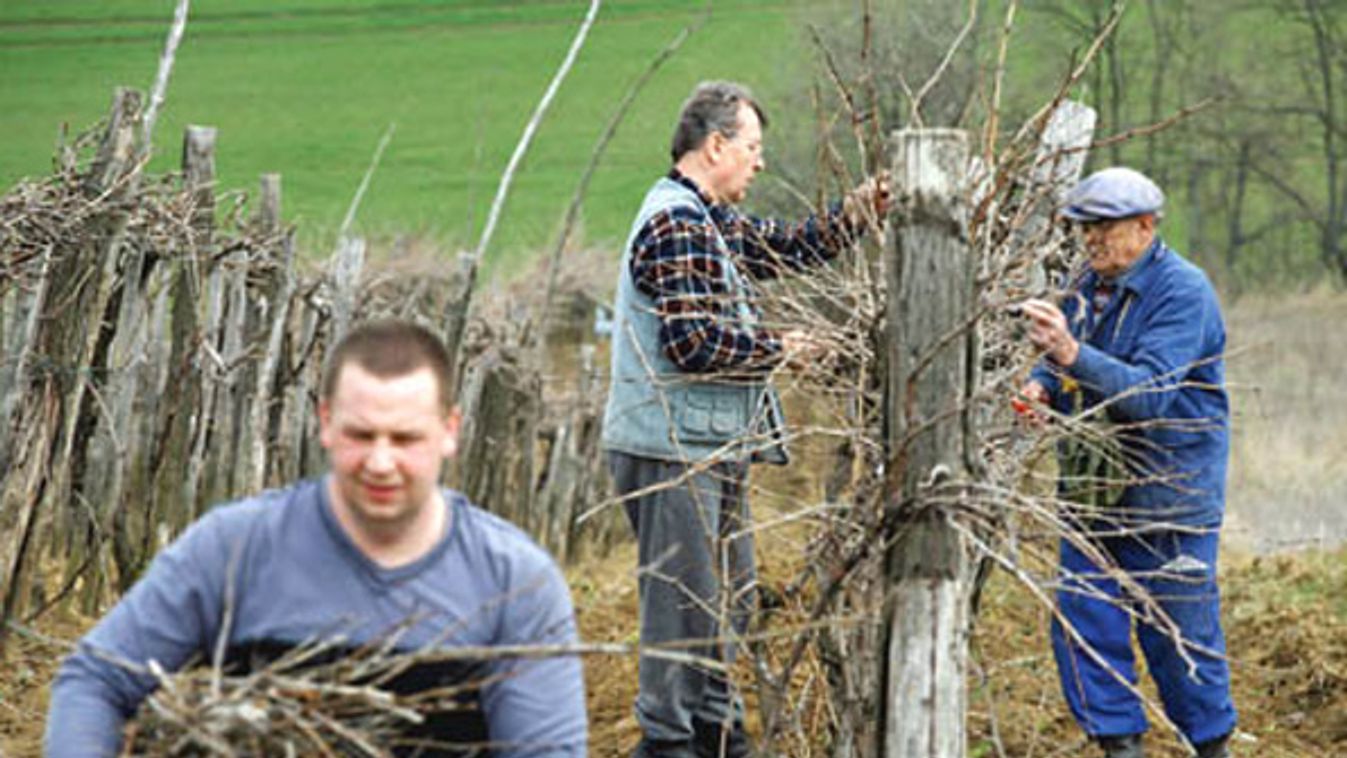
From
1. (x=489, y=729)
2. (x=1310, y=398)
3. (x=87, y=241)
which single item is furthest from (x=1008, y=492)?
(x=1310, y=398)

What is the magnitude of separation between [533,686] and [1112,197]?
106 inches

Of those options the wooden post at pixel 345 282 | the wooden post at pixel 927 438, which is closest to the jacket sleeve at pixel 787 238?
the wooden post at pixel 927 438

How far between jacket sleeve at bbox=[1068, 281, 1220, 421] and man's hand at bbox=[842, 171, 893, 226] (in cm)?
61

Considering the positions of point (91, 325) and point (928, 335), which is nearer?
point (928, 335)

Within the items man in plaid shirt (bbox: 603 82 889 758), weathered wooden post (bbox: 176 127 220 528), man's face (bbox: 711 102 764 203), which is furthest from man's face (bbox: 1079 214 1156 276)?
weathered wooden post (bbox: 176 127 220 528)

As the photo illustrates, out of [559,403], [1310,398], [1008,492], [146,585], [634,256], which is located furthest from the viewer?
[1310,398]

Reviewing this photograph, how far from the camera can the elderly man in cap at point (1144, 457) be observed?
201 inches

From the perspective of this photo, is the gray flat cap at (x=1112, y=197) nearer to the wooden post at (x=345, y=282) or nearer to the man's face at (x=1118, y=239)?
the man's face at (x=1118, y=239)

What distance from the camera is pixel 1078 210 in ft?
17.0

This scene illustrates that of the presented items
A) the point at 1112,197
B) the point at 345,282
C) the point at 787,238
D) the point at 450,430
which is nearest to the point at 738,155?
the point at 787,238

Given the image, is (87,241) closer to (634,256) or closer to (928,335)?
(634,256)

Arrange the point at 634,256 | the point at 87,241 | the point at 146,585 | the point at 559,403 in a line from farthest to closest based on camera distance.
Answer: the point at 559,403 < the point at 87,241 < the point at 634,256 < the point at 146,585

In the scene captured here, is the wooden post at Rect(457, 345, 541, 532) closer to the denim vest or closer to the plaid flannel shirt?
the denim vest

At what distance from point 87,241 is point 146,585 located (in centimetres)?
372
